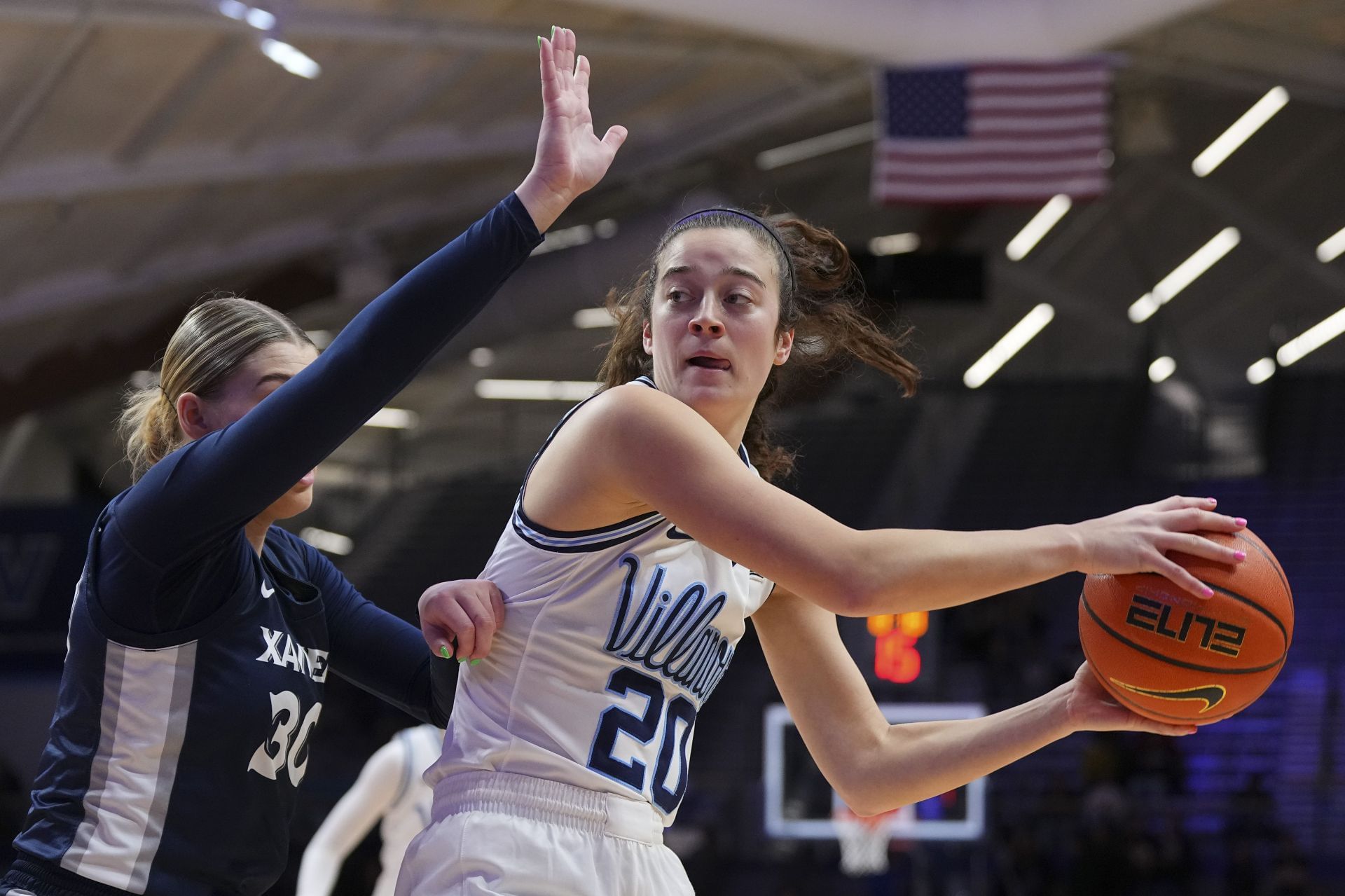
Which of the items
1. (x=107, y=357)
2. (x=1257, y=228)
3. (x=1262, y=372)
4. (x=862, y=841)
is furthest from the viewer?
(x=1257, y=228)

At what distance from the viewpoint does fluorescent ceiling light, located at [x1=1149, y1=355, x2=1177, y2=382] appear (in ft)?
70.8

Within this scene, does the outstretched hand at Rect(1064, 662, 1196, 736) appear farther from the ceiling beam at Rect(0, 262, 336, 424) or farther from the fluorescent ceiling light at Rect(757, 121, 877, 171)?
the fluorescent ceiling light at Rect(757, 121, 877, 171)

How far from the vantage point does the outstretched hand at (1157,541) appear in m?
2.24

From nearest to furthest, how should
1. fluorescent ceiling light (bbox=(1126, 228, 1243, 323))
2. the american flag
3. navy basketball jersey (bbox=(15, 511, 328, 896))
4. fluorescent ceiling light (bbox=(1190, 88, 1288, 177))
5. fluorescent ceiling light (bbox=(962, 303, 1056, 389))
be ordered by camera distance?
navy basketball jersey (bbox=(15, 511, 328, 896)) < the american flag < fluorescent ceiling light (bbox=(1190, 88, 1288, 177)) < fluorescent ceiling light (bbox=(1126, 228, 1243, 323)) < fluorescent ceiling light (bbox=(962, 303, 1056, 389))

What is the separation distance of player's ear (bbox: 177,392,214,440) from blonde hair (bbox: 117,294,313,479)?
12mm

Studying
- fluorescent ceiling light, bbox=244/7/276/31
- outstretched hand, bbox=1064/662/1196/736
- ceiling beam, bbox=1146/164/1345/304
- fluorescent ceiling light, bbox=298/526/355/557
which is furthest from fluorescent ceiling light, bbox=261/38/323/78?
Result: ceiling beam, bbox=1146/164/1345/304

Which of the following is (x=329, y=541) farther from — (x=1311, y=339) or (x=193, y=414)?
(x=193, y=414)

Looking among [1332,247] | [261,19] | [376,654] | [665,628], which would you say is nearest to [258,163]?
[261,19]

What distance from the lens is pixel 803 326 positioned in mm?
3029

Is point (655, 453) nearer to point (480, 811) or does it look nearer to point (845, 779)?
point (480, 811)

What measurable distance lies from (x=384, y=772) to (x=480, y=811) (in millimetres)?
4442

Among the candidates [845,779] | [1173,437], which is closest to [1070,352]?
[1173,437]

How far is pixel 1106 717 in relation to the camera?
2693 millimetres

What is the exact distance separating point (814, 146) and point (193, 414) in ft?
65.1
